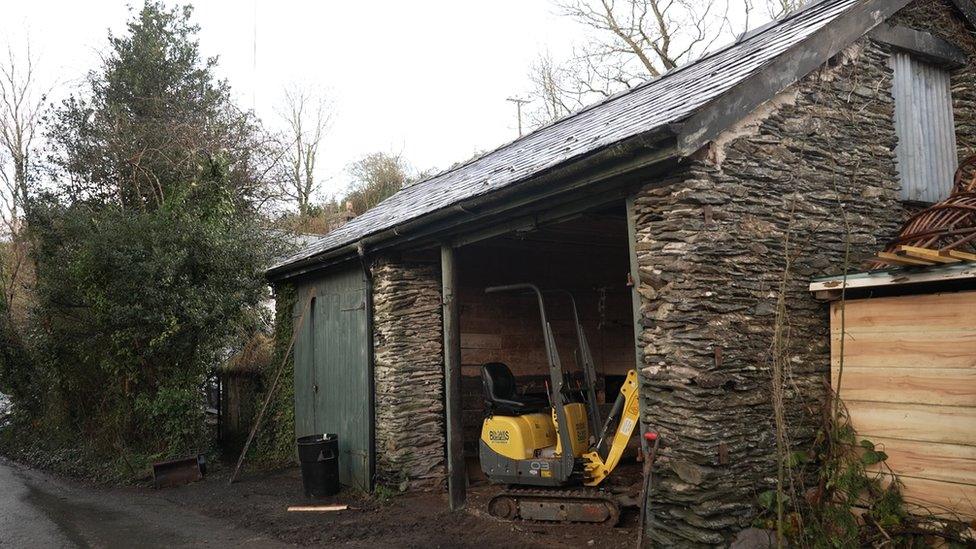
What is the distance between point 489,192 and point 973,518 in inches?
164

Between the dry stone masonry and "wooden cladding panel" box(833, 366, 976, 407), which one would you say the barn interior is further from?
"wooden cladding panel" box(833, 366, 976, 407)

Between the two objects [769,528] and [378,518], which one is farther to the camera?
[378,518]

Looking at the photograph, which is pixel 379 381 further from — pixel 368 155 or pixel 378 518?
pixel 368 155

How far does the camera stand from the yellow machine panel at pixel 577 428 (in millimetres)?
6730

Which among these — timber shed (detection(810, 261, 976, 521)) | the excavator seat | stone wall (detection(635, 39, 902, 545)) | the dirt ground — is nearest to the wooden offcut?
the dirt ground

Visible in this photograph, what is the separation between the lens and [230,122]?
721 inches

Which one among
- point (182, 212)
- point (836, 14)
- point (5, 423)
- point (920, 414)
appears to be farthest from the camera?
point (5, 423)

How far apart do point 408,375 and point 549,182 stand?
3.66m

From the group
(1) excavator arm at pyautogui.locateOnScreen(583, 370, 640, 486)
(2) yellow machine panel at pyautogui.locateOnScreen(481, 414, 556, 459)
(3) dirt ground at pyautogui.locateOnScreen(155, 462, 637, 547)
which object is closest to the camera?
(1) excavator arm at pyautogui.locateOnScreen(583, 370, 640, 486)

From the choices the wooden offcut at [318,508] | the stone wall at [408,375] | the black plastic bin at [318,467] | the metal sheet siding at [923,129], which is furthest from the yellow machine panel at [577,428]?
the metal sheet siding at [923,129]

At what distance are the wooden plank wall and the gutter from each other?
76.0 inches

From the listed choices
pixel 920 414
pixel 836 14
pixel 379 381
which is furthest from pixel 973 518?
pixel 379 381

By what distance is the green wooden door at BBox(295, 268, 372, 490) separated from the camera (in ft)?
29.2

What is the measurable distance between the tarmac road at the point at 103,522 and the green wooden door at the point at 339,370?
72.7 inches
